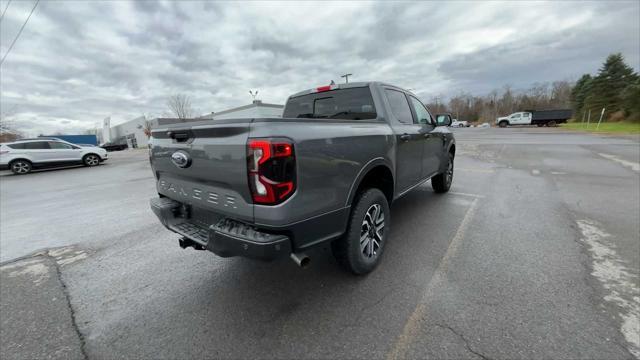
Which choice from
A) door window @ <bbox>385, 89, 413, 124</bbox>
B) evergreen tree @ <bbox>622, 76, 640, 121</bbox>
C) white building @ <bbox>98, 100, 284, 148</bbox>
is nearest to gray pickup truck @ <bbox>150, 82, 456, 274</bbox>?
door window @ <bbox>385, 89, 413, 124</bbox>

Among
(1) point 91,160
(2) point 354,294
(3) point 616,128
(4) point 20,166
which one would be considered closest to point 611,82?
(3) point 616,128

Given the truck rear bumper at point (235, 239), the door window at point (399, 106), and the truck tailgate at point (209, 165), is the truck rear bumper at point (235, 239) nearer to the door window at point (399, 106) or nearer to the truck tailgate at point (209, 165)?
the truck tailgate at point (209, 165)

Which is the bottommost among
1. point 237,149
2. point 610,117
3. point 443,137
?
point 610,117

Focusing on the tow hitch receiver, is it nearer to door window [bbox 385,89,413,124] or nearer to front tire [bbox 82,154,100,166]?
door window [bbox 385,89,413,124]

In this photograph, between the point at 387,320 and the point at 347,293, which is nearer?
the point at 387,320

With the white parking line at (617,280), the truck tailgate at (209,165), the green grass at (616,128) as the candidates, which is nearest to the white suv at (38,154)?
the truck tailgate at (209,165)

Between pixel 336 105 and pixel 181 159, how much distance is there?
206cm

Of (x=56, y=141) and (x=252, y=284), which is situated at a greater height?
(x=56, y=141)

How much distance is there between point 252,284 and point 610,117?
53.9 meters

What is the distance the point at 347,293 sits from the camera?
255cm

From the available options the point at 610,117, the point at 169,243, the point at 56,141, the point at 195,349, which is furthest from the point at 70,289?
the point at 610,117

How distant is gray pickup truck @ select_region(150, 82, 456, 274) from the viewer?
1.87 meters

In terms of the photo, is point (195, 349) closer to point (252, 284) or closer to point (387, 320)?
point (252, 284)

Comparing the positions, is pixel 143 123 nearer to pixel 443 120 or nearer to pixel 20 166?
pixel 20 166
